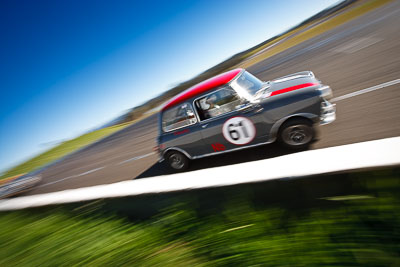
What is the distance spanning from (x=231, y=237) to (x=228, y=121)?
2747mm

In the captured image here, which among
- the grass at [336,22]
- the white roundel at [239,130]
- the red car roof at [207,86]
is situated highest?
the grass at [336,22]

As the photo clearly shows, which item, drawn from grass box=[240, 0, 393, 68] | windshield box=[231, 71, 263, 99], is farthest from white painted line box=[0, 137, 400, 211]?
grass box=[240, 0, 393, 68]

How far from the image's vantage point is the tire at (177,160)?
5.16 m

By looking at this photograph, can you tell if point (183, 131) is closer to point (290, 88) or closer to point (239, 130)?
point (239, 130)

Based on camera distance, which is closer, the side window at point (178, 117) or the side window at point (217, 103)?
the side window at point (217, 103)

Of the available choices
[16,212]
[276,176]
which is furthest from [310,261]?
[16,212]

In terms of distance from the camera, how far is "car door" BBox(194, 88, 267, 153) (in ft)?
13.2

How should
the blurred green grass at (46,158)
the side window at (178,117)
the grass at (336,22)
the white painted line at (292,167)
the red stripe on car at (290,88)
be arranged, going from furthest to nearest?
1. the grass at (336,22)
2. the blurred green grass at (46,158)
3. the side window at (178,117)
4. the red stripe on car at (290,88)
5. the white painted line at (292,167)

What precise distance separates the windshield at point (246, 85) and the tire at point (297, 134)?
3.05 feet

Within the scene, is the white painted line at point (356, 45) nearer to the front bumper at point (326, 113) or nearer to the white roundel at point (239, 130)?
the front bumper at point (326, 113)

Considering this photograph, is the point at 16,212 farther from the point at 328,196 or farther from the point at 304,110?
the point at 304,110

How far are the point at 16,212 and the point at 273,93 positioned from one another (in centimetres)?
524

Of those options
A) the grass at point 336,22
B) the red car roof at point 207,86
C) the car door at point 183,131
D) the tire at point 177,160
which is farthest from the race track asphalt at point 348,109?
the grass at point 336,22

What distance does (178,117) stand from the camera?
483cm
